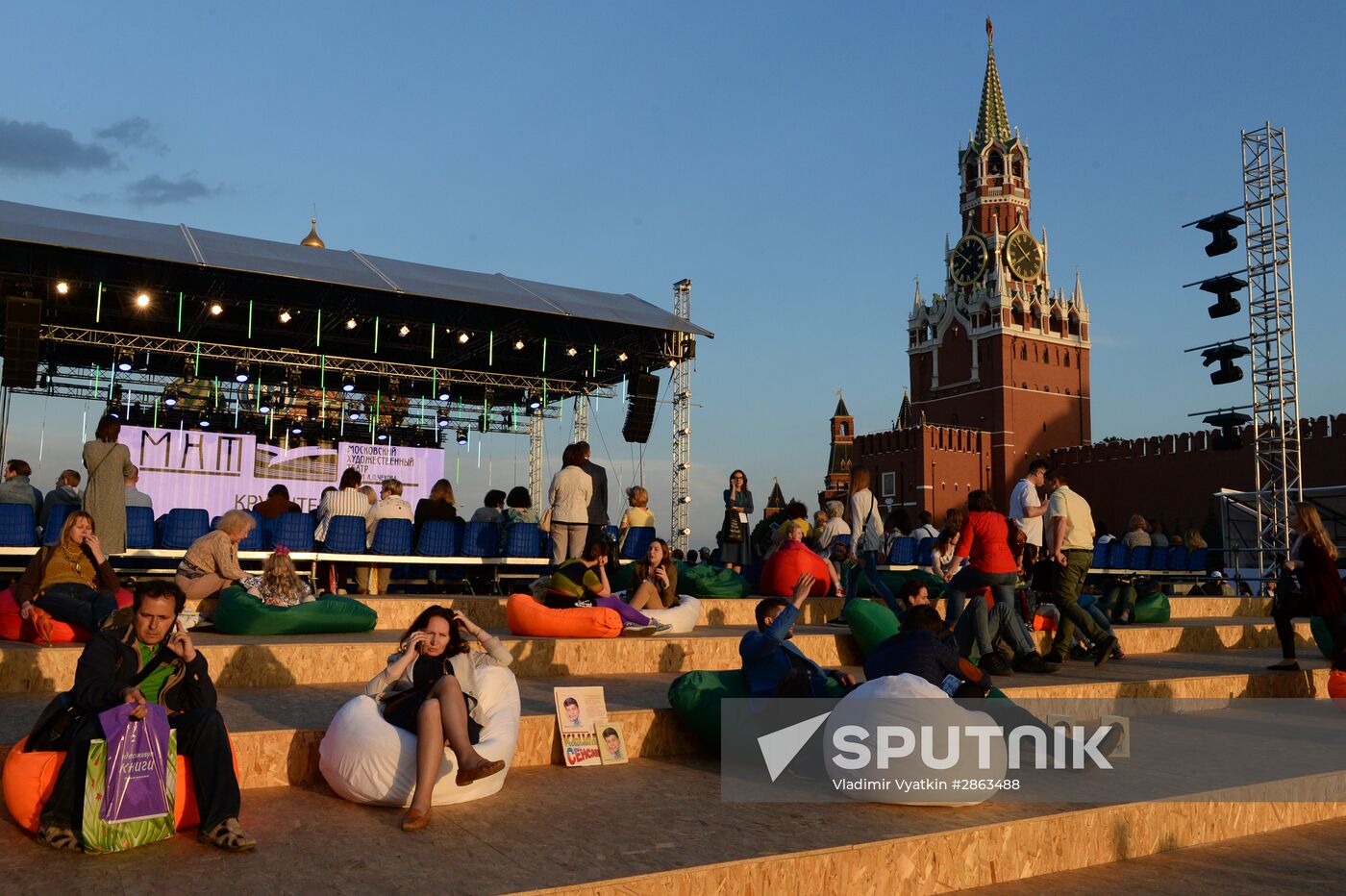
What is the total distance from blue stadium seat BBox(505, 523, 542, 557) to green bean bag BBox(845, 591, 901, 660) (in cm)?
462

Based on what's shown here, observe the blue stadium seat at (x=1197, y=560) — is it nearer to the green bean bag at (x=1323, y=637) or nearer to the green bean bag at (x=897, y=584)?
the green bean bag at (x=897, y=584)

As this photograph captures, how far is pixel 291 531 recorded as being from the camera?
10031mm

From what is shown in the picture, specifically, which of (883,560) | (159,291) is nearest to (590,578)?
(883,560)

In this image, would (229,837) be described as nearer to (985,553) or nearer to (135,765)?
(135,765)

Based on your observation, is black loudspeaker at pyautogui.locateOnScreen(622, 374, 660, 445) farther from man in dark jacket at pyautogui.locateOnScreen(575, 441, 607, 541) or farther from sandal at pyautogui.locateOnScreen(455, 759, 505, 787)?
sandal at pyautogui.locateOnScreen(455, 759, 505, 787)

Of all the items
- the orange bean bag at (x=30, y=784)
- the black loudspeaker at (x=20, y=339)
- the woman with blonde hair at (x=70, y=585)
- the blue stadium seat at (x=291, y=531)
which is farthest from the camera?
the black loudspeaker at (x=20, y=339)

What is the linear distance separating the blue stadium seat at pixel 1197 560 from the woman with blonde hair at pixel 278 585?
13954 mm

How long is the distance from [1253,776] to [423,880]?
360 centimetres

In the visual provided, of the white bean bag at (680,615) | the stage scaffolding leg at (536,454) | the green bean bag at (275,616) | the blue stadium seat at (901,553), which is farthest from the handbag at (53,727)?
the stage scaffolding leg at (536,454)

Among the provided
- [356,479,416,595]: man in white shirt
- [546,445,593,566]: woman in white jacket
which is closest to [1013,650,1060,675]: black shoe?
[546,445,593,566]: woman in white jacket

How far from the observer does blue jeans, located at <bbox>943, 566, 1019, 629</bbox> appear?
6.96 metres

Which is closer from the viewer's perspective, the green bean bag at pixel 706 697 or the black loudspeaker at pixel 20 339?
the green bean bag at pixel 706 697

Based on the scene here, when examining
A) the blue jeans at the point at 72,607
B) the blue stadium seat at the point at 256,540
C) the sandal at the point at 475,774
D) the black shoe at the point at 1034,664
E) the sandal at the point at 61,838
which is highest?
the blue stadium seat at the point at 256,540

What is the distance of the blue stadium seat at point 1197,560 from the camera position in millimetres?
16453
